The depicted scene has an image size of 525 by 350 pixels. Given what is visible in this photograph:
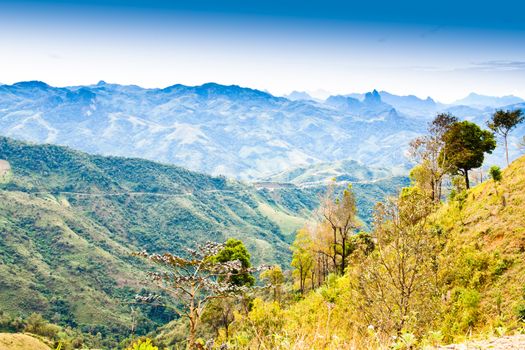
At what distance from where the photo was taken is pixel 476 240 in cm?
2403

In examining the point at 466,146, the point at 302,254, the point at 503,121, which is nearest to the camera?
the point at 466,146

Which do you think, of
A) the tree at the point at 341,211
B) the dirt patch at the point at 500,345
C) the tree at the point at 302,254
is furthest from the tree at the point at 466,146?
the dirt patch at the point at 500,345

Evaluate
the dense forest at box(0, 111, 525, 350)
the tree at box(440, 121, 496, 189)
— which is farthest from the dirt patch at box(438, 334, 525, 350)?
the tree at box(440, 121, 496, 189)

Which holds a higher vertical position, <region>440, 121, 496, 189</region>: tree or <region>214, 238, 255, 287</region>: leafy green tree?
<region>440, 121, 496, 189</region>: tree

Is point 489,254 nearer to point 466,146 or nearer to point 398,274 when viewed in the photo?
point 398,274

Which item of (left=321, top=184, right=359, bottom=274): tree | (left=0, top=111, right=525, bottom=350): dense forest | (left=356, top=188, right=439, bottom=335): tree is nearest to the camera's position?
(left=0, top=111, right=525, bottom=350): dense forest

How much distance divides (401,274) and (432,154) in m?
31.5

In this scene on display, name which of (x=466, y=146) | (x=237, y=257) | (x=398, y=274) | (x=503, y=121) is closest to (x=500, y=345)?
(x=398, y=274)

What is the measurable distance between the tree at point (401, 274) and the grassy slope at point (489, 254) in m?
3.52

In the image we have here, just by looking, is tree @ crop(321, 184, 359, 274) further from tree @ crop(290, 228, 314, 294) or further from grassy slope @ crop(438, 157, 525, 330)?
grassy slope @ crop(438, 157, 525, 330)

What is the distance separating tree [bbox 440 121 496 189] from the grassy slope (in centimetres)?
1113

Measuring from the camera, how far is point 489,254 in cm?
2178

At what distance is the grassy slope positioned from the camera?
18.3 metres

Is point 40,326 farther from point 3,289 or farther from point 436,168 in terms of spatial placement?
point 436,168
